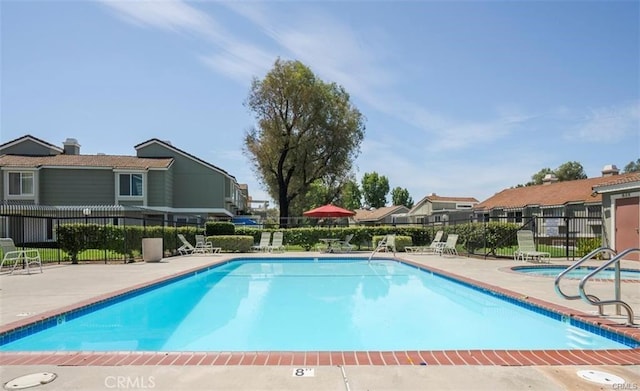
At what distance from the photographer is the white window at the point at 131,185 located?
27.5m

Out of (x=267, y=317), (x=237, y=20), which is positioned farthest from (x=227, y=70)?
(x=267, y=317)

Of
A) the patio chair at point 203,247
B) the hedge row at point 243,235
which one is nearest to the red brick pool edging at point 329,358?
the hedge row at point 243,235

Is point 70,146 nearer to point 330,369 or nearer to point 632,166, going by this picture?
point 330,369

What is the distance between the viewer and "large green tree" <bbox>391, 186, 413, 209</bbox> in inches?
3191

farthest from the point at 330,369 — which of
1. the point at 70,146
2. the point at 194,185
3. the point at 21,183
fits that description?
the point at 70,146

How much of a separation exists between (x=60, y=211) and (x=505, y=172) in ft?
99.4

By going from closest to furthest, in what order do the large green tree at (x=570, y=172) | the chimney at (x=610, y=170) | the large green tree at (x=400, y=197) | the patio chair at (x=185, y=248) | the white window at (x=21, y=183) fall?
the patio chair at (x=185, y=248) → the white window at (x=21, y=183) → the chimney at (x=610, y=170) → the large green tree at (x=570, y=172) → the large green tree at (x=400, y=197)

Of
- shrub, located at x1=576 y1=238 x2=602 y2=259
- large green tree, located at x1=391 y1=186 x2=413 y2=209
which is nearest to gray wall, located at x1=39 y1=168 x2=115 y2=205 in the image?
shrub, located at x1=576 y1=238 x2=602 y2=259

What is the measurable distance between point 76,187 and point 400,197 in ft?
203

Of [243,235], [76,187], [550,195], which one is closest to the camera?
[243,235]

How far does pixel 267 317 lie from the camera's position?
7.37 meters

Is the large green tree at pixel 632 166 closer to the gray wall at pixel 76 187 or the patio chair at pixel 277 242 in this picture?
the patio chair at pixel 277 242

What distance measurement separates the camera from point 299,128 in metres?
30.0

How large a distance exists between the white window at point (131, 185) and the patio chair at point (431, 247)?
17777mm
